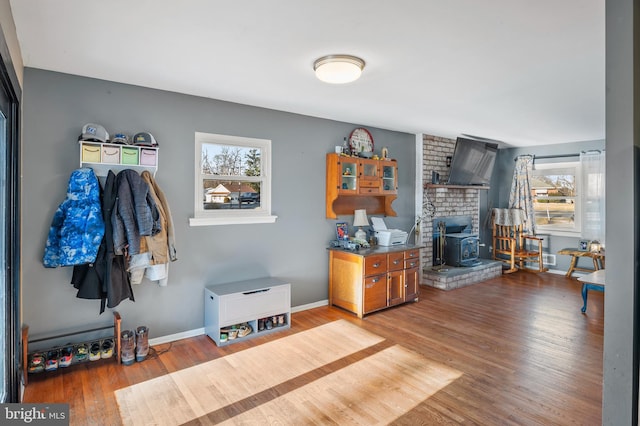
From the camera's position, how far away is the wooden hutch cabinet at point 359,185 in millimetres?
4367

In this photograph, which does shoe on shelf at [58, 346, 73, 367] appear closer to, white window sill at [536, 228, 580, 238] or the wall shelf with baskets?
the wall shelf with baskets

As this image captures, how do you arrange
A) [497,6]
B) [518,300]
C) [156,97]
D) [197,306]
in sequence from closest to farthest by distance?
[497,6] → [156,97] → [197,306] → [518,300]

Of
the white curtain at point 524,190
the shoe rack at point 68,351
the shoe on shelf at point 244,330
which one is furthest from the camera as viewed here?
the white curtain at point 524,190

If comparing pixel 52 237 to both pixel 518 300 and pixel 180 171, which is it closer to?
pixel 180 171

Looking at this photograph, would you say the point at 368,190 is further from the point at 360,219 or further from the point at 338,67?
the point at 338,67

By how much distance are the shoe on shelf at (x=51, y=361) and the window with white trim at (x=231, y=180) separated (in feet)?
4.77

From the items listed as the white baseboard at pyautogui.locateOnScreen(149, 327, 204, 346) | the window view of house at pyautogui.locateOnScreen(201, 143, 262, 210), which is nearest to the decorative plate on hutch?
the window view of house at pyautogui.locateOnScreen(201, 143, 262, 210)

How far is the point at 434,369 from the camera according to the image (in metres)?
2.84

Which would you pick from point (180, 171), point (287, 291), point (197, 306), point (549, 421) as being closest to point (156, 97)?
point (180, 171)

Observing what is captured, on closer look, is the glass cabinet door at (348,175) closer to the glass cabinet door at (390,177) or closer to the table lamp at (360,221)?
the table lamp at (360,221)

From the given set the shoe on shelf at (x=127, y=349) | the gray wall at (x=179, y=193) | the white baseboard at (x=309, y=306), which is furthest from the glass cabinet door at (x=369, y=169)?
the shoe on shelf at (x=127, y=349)

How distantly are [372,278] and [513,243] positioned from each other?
378 centimetres

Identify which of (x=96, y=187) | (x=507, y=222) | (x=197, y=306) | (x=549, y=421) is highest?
(x=96, y=187)

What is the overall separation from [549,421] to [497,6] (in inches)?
95.0
